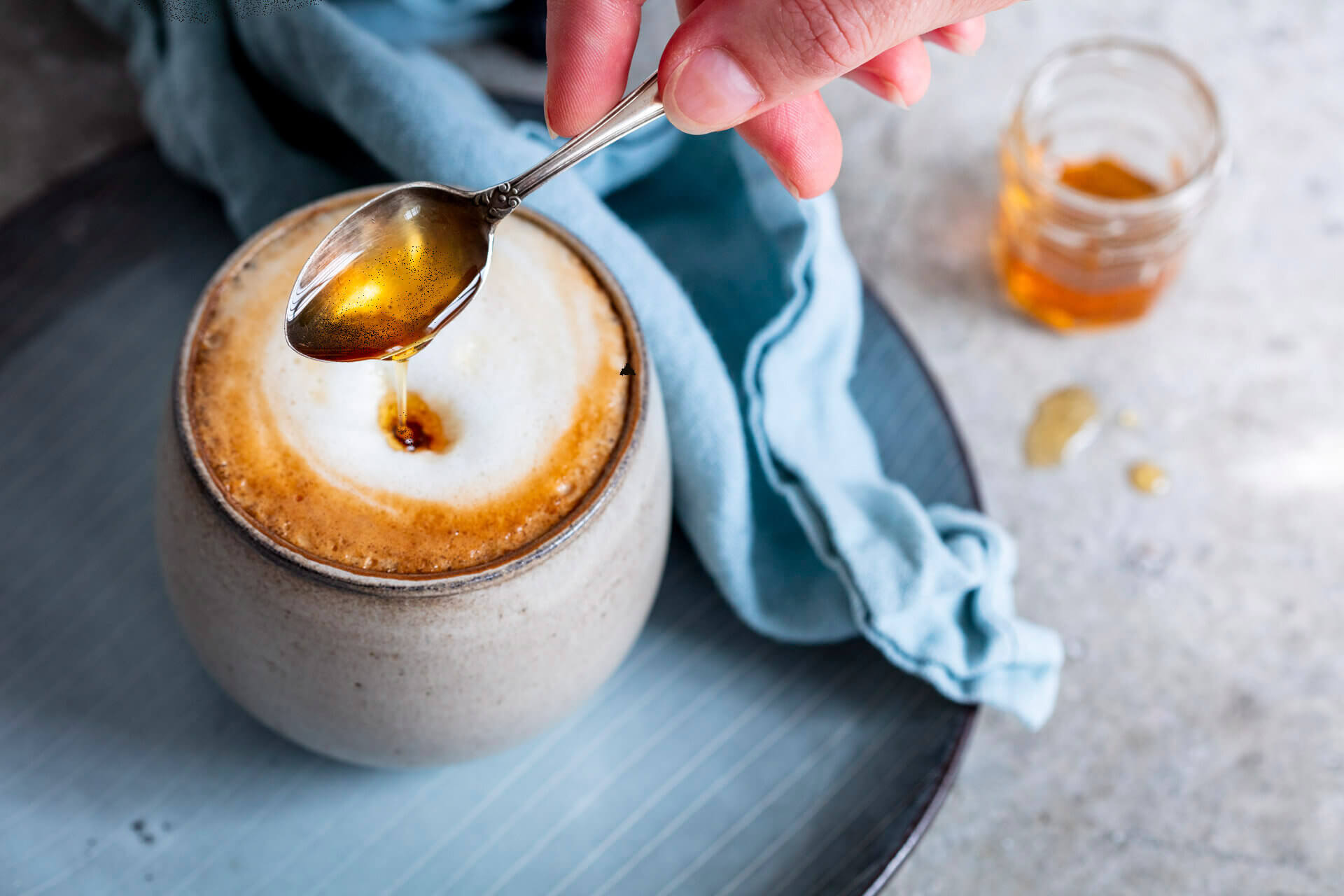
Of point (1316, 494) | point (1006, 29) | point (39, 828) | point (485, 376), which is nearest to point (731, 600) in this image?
point (485, 376)

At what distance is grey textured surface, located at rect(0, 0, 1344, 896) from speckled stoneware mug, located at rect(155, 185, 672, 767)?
0.33 meters

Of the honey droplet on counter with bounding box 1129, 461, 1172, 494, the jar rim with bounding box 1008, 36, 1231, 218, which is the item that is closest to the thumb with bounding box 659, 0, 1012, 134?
the jar rim with bounding box 1008, 36, 1231, 218

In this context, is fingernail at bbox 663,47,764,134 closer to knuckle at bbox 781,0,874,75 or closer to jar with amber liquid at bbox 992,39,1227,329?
knuckle at bbox 781,0,874,75

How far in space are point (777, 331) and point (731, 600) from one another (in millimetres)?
140

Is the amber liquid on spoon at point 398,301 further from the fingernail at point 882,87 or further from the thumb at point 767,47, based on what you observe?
the fingernail at point 882,87

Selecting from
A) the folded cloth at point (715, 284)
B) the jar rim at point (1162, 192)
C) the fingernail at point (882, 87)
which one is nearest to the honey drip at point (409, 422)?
the folded cloth at point (715, 284)

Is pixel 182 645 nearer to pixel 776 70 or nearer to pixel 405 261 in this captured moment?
pixel 405 261

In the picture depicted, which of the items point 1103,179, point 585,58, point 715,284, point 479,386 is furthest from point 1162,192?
point 479,386

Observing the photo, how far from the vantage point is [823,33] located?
1.45 feet

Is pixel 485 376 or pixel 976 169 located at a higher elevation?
pixel 485 376

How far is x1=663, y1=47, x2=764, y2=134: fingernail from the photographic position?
45 cm

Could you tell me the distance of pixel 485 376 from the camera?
47 centimetres

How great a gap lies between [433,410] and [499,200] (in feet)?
0.29

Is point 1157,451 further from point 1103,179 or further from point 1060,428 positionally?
point 1103,179
